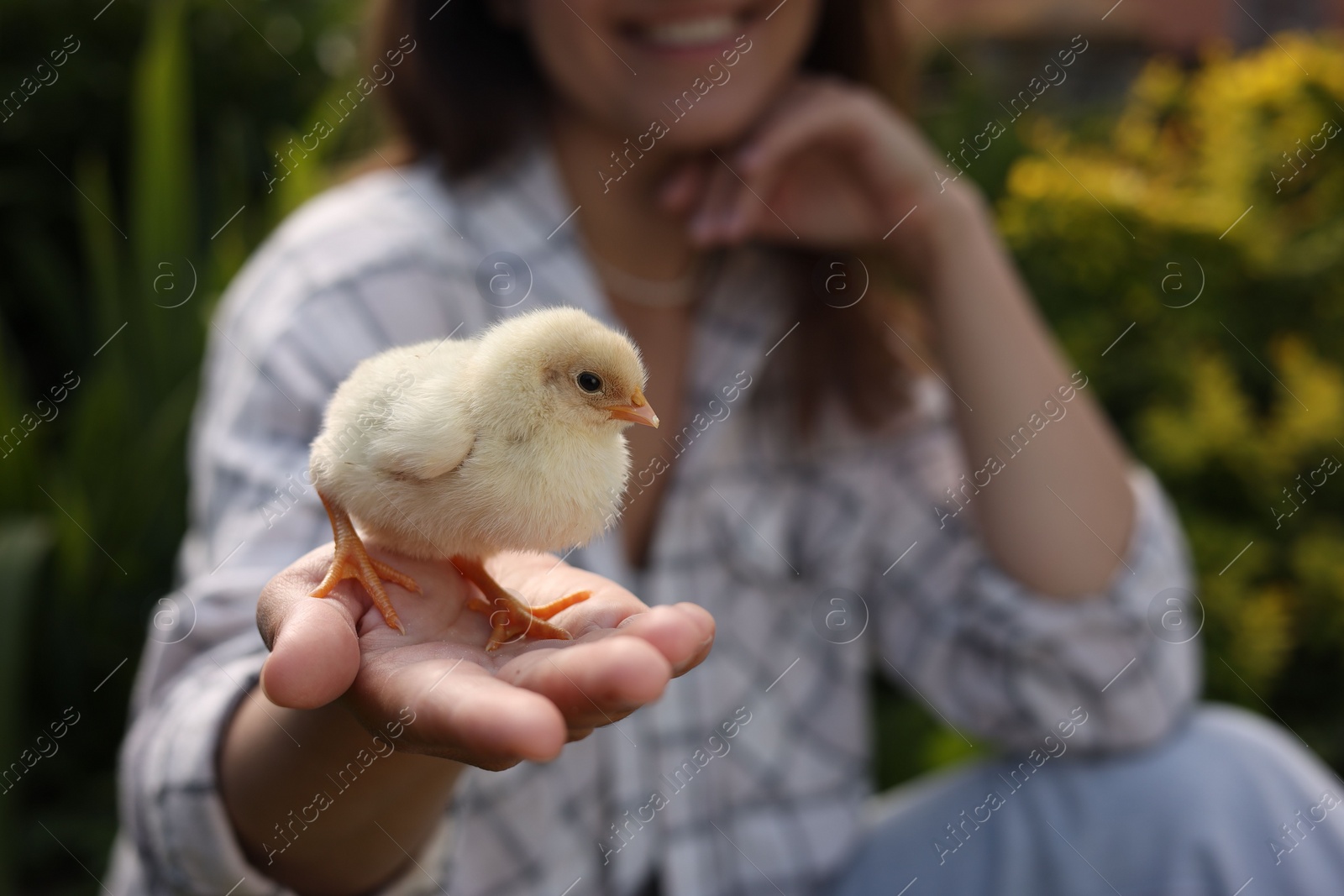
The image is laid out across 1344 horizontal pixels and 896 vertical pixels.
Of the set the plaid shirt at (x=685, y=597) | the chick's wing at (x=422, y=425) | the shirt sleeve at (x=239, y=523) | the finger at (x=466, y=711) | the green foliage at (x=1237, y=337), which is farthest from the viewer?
the green foliage at (x=1237, y=337)

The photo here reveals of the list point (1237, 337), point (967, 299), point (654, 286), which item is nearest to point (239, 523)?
point (654, 286)

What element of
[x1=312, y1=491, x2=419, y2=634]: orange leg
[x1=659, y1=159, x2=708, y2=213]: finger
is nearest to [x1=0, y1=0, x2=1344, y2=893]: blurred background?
[x1=659, y1=159, x2=708, y2=213]: finger

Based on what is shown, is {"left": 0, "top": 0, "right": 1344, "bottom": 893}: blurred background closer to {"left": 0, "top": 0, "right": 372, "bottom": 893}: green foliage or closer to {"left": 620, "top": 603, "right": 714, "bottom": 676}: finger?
{"left": 0, "top": 0, "right": 372, "bottom": 893}: green foliage

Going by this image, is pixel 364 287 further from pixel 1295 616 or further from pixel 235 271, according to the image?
pixel 1295 616

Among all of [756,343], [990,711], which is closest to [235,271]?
[756,343]

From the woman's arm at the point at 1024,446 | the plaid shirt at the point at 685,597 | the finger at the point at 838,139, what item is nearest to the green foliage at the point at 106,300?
the plaid shirt at the point at 685,597

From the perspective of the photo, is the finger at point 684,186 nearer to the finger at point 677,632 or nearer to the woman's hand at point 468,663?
the woman's hand at point 468,663

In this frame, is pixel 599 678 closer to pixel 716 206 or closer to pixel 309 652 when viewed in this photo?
pixel 309 652
